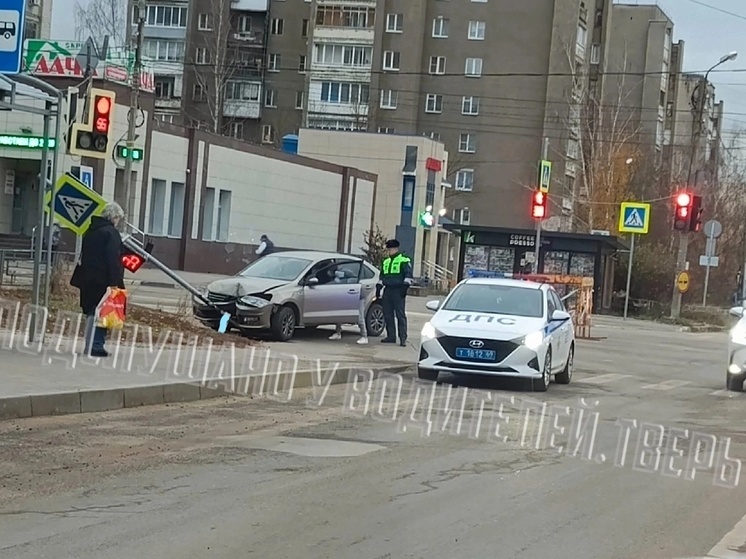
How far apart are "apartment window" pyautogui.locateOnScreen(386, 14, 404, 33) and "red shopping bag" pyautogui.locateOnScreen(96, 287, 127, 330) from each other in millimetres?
67746

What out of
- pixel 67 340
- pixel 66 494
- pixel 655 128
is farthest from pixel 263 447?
pixel 655 128

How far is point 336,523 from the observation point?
735 cm

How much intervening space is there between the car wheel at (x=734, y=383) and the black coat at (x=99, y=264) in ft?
31.2

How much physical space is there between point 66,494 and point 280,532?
1721 mm

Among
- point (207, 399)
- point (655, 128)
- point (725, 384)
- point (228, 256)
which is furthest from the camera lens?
point (655, 128)

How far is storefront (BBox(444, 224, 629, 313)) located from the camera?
1853 inches

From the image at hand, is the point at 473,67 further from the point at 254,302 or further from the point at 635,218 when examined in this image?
the point at 254,302

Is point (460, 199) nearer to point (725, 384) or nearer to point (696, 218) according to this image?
point (696, 218)

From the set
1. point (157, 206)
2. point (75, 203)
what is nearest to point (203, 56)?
point (157, 206)

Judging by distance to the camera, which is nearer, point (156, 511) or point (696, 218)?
→ point (156, 511)

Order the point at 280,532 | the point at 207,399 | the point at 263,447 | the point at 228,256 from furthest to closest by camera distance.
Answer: the point at 228,256 → the point at 207,399 → the point at 263,447 → the point at 280,532

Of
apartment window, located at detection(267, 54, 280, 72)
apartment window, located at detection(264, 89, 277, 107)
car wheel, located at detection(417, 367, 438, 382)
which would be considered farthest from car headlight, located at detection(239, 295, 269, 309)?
apartment window, located at detection(264, 89, 277, 107)

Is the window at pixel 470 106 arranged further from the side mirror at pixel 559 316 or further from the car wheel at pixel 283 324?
the side mirror at pixel 559 316

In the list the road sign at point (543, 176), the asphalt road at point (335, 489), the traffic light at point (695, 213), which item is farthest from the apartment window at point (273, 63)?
the asphalt road at point (335, 489)
